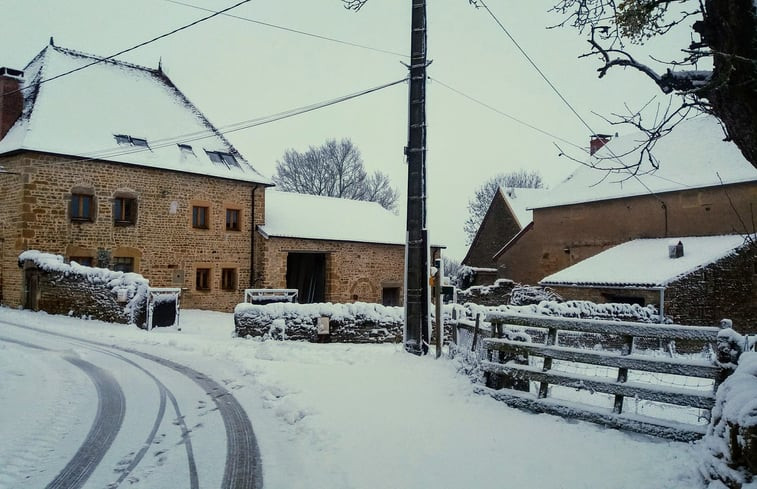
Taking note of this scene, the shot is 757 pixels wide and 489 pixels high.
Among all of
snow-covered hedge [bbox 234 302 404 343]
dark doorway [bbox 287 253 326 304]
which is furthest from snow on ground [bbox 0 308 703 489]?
dark doorway [bbox 287 253 326 304]

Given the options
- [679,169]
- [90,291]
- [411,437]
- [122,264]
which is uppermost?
[679,169]

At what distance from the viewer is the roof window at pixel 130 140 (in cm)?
2211

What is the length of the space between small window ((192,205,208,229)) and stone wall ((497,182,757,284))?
17.7 m

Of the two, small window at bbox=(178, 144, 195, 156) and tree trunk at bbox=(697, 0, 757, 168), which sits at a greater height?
small window at bbox=(178, 144, 195, 156)

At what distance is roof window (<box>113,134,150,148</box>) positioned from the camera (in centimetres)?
2211

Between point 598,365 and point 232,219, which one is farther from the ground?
point 232,219

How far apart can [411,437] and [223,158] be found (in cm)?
2262

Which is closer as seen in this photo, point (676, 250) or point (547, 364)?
point (547, 364)

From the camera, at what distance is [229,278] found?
24953mm

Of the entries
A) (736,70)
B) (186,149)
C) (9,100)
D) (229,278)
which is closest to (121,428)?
(736,70)

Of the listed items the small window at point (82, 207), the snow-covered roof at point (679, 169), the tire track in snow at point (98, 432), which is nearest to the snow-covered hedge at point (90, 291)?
the small window at point (82, 207)

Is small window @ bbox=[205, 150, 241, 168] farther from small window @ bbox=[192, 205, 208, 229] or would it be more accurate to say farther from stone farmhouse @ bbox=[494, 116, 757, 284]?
stone farmhouse @ bbox=[494, 116, 757, 284]

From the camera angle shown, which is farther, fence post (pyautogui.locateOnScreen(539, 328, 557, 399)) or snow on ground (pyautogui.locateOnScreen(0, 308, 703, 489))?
fence post (pyautogui.locateOnScreen(539, 328, 557, 399))

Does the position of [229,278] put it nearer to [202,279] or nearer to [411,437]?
[202,279]
